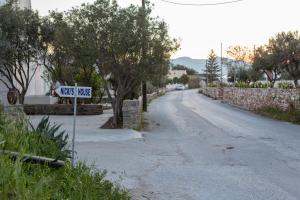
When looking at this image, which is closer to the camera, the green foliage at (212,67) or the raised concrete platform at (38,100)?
the raised concrete platform at (38,100)

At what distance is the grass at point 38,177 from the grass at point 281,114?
18811mm

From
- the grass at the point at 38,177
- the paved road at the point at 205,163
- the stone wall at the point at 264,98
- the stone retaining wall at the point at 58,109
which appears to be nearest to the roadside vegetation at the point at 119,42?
the paved road at the point at 205,163

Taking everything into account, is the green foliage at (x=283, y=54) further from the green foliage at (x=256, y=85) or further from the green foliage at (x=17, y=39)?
the green foliage at (x=17, y=39)

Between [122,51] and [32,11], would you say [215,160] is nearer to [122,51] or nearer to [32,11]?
[122,51]

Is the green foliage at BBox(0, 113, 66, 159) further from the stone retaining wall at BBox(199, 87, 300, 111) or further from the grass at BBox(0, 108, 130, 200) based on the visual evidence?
the stone retaining wall at BBox(199, 87, 300, 111)

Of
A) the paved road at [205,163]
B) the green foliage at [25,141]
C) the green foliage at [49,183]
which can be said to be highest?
the green foliage at [25,141]

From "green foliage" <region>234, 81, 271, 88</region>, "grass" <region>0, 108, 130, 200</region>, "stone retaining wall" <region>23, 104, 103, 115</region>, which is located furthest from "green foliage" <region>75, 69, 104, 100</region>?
"grass" <region>0, 108, 130, 200</region>

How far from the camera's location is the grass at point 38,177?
5090mm

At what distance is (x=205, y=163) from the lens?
12.6 meters

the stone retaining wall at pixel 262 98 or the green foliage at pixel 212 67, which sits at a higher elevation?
the green foliage at pixel 212 67

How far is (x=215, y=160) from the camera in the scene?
13.1 m

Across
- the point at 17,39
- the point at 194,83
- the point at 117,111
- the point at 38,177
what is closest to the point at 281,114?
the point at 117,111

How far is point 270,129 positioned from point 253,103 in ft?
46.6

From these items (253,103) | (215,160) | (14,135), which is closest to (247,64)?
(253,103)
